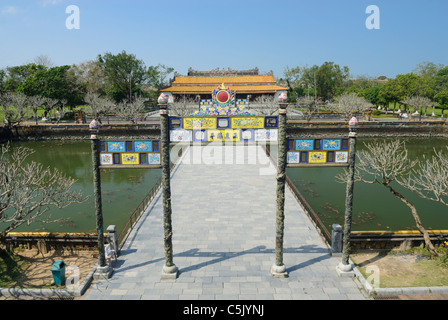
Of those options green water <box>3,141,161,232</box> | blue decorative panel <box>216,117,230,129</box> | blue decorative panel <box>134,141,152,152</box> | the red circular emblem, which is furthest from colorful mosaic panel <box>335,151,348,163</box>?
the red circular emblem

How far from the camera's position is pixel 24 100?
3844 centimetres

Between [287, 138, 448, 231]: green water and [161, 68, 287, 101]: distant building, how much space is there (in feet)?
109

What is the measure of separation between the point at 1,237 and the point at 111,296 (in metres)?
4.79

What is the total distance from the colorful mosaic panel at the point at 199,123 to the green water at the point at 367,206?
303 inches

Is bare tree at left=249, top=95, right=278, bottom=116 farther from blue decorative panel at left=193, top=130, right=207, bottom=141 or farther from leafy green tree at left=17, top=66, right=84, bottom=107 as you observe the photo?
blue decorative panel at left=193, top=130, right=207, bottom=141

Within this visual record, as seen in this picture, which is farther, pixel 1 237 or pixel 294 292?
pixel 1 237

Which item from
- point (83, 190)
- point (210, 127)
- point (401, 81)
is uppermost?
point (401, 81)

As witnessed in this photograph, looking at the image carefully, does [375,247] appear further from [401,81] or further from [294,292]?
[401,81]

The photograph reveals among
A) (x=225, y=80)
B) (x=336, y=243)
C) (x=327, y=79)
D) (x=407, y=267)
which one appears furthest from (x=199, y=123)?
(x=327, y=79)

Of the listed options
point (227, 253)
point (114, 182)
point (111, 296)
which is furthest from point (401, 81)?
point (111, 296)

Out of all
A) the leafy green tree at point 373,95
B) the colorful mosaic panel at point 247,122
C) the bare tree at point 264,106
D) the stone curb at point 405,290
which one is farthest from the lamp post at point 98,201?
the leafy green tree at point 373,95

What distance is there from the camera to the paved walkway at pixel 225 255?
7.80 m

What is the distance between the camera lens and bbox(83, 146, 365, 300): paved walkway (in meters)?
7.80

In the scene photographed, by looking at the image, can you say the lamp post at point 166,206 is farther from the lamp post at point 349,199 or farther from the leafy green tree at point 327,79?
the leafy green tree at point 327,79
